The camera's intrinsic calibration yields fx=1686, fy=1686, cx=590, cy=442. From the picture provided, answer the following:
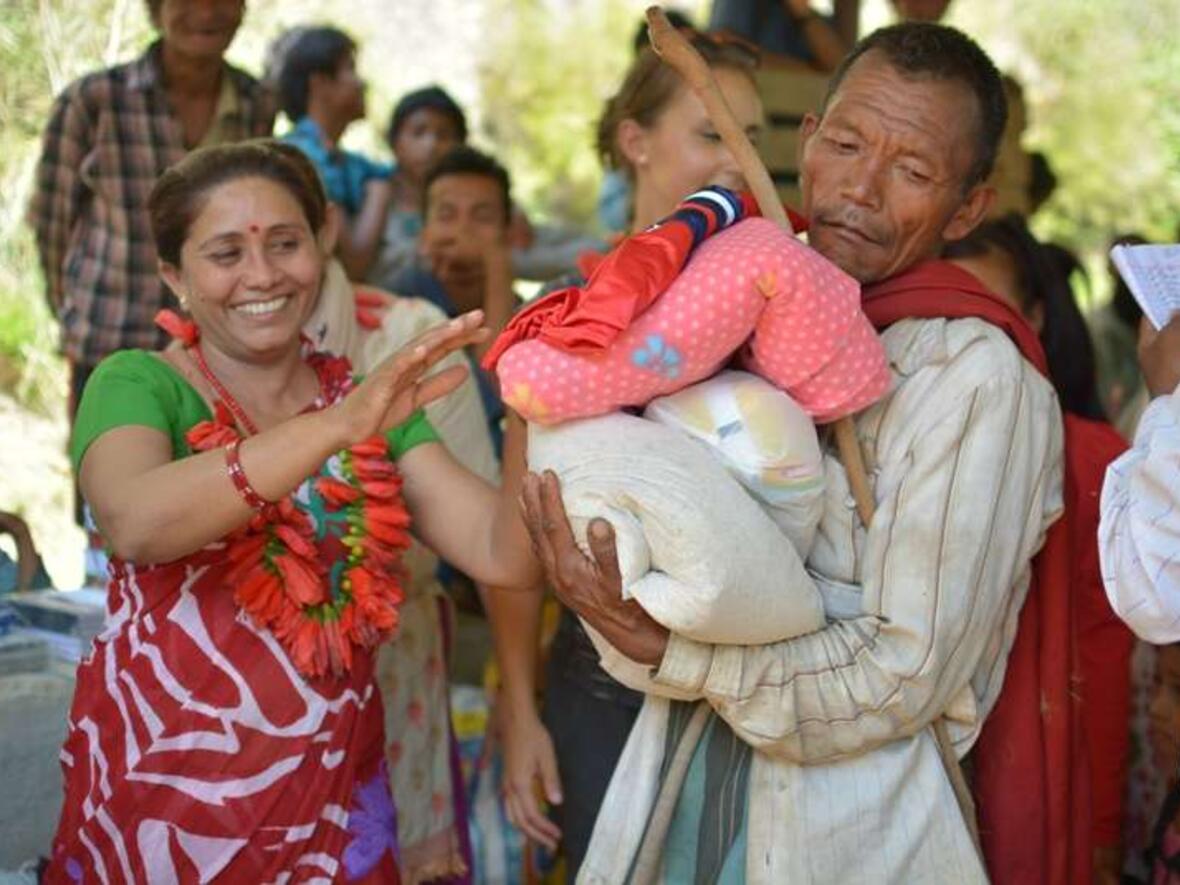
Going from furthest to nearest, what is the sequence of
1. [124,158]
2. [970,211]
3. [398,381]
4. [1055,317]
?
[124,158] → [1055,317] → [970,211] → [398,381]

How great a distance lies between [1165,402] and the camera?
2254 mm

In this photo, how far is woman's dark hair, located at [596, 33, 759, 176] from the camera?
11.1 ft

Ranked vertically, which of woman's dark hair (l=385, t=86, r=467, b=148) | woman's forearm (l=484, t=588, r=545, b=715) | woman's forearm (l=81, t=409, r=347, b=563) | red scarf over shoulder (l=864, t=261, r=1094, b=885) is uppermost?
woman's dark hair (l=385, t=86, r=467, b=148)

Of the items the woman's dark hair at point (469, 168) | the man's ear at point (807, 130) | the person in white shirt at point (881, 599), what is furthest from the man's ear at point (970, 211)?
the woman's dark hair at point (469, 168)

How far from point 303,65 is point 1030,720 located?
4075mm

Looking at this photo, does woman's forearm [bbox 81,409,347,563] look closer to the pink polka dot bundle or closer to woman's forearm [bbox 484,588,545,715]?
the pink polka dot bundle

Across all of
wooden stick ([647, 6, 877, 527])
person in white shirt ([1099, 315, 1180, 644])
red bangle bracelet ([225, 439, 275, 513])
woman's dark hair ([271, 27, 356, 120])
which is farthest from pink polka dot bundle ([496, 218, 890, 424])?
woman's dark hair ([271, 27, 356, 120])

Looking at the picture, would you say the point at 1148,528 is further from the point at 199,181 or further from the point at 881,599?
the point at 199,181

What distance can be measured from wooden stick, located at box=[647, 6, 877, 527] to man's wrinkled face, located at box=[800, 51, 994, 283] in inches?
6.5

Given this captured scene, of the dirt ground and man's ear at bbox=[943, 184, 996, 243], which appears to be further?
the dirt ground

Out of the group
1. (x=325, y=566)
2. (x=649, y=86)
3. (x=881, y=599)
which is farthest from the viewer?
(x=649, y=86)

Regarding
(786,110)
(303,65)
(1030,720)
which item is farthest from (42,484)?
(1030,720)

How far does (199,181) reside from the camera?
9.34 ft

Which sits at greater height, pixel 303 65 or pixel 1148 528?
pixel 303 65
